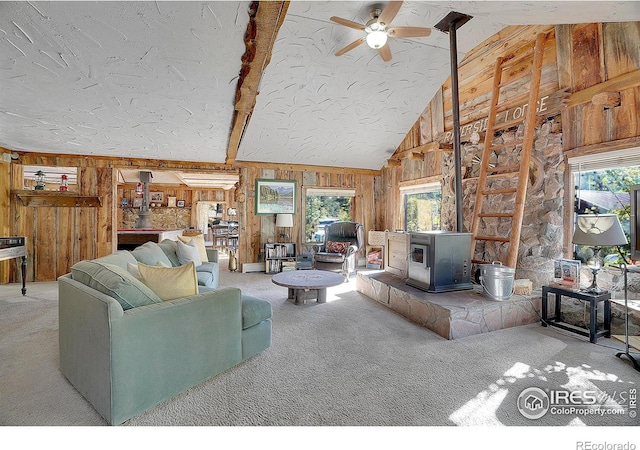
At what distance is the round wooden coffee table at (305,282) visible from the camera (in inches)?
143

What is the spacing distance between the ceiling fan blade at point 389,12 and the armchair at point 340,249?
135 inches

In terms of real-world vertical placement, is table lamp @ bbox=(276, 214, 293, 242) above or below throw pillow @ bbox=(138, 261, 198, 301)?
above

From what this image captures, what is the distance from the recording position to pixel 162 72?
128 inches

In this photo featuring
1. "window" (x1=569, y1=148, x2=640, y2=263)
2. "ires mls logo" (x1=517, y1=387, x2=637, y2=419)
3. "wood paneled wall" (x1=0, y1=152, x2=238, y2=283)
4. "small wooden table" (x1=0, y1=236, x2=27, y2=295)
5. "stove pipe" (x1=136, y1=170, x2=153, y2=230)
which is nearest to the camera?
"ires mls logo" (x1=517, y1=387, x2=637, y2=419)

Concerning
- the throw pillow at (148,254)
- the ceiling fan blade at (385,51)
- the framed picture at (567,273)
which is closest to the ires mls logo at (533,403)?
the framed picture at (567,273)

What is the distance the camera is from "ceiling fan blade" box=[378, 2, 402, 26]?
2717 mm

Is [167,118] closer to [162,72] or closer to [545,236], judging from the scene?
[162,72]

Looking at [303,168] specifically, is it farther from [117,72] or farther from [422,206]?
[117,72]

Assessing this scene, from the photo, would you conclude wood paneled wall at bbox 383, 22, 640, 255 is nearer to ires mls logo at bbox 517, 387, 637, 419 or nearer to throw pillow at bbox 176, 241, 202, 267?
ires mls logo at bbox 517, 387, 637, 419

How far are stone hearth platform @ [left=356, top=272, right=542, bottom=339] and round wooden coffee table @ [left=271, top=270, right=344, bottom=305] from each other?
2.62 feet

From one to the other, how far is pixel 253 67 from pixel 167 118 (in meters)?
1.95

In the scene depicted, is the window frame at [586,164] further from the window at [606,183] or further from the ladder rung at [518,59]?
the ladder rung at [518,59]

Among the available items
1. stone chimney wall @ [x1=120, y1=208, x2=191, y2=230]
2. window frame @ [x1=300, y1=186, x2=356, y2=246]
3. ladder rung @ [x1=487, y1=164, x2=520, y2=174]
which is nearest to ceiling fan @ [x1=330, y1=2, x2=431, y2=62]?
ladder rung @ [x1=487, y1=164, x2=520, y2=174]

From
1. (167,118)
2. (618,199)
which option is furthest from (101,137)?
(618,199)
